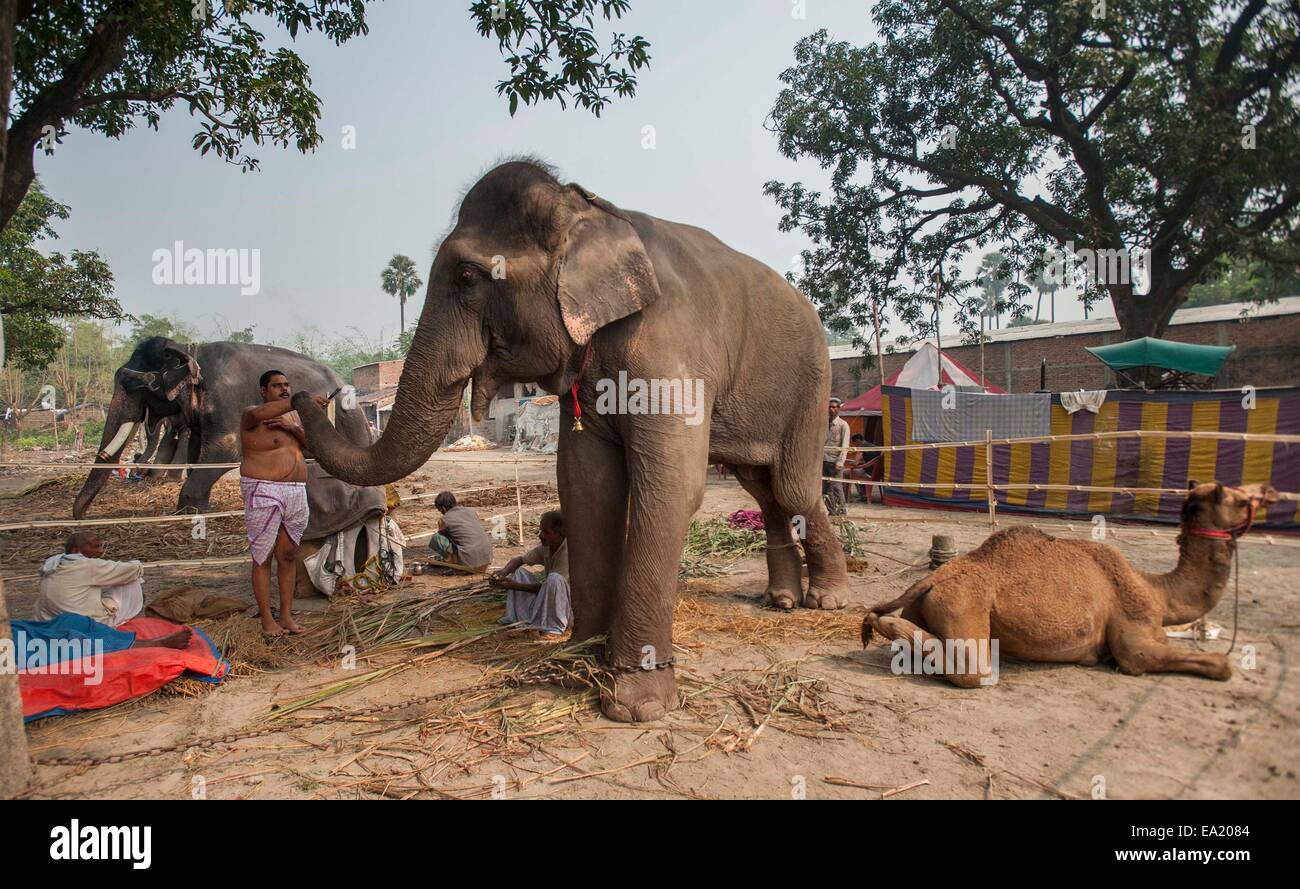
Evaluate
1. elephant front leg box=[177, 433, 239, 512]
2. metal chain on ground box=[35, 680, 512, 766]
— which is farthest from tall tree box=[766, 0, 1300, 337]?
elephant front leg box=[177, 433, 239, 512]

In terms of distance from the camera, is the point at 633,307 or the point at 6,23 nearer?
the point at 6,23

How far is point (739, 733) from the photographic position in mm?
3490

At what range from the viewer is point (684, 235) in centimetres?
474

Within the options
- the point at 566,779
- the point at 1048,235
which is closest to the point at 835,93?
the point at 1048,235

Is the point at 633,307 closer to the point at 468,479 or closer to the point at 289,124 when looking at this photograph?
the point at 289,124

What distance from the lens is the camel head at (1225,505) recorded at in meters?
3.87

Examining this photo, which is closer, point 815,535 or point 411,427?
point 411,427

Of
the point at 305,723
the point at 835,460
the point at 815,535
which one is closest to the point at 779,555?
the point at 815,535

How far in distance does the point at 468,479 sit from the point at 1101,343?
18055 millimetres

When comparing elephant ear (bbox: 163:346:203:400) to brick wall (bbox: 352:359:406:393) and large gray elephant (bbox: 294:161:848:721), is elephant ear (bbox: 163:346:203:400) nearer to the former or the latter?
large gray elephant (bbox: 294:161:848:721)

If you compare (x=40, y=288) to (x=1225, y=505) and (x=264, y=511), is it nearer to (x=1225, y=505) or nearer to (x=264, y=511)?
(x=264, y=511)

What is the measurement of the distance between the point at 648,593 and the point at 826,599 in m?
2.66

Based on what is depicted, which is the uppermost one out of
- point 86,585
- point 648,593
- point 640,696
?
point 648,593

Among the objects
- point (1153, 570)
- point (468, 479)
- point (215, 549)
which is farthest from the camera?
point (468, 479)
